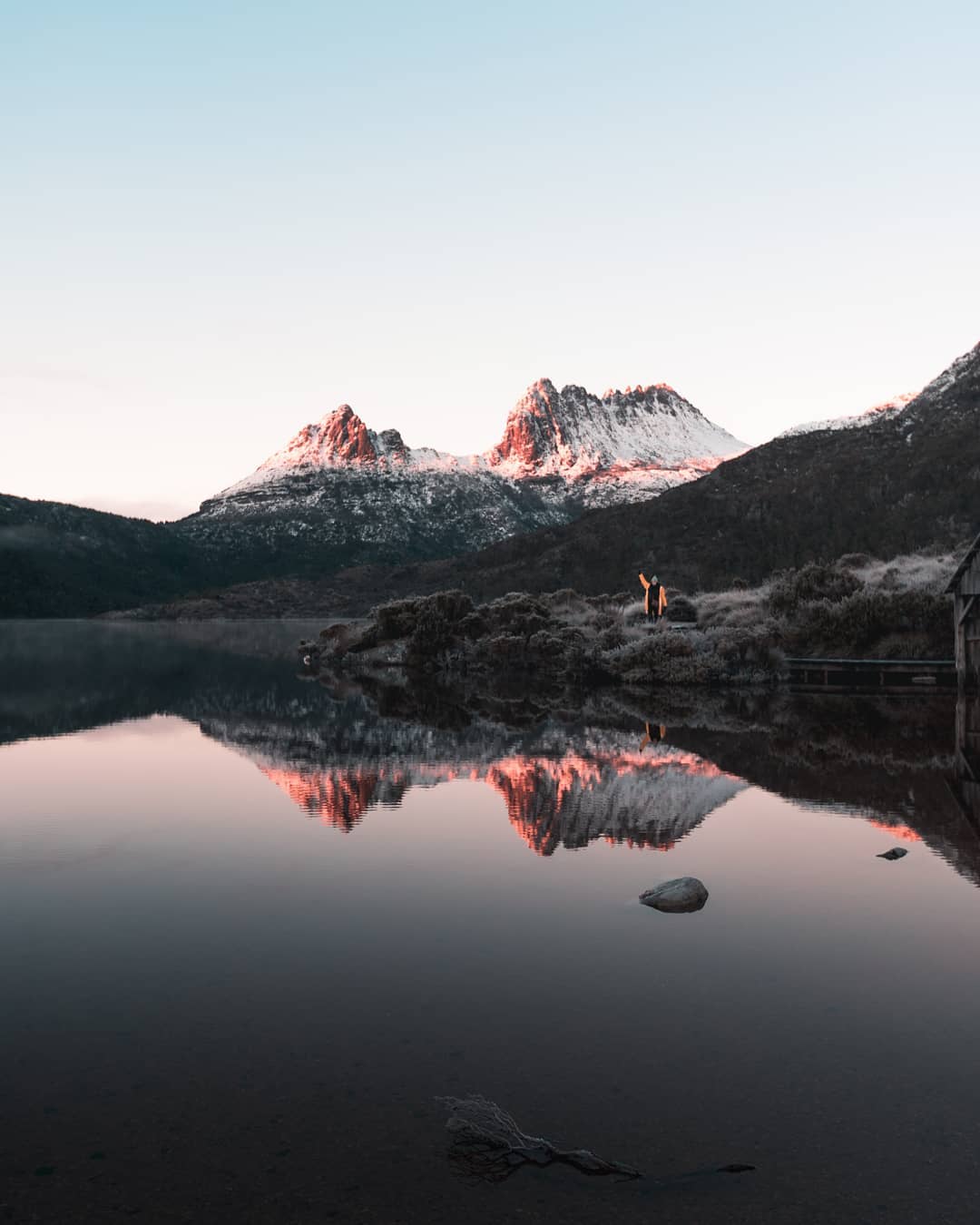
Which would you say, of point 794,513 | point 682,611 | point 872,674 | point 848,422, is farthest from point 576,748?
point 848,422

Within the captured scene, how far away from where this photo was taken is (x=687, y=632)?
42406mm

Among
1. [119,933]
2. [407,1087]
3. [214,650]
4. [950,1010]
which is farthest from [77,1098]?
[214,650]

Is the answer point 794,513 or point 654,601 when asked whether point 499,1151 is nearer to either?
point 654,601

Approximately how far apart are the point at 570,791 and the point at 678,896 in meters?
6.25

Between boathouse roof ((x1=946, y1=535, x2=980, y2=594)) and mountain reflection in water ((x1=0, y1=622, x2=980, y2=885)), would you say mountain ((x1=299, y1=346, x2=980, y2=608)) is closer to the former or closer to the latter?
boathouse roof ((x1=946, y1=535, x2=980, y2=594))

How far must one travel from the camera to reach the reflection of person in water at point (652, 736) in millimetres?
21969

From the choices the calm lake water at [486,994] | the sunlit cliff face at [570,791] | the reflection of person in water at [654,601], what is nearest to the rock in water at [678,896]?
the calm lake water at [486,994]

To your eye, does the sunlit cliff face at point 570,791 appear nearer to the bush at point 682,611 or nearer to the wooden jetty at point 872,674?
the wooden jetty at point 872,674

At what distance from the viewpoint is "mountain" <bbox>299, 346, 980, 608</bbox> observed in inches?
3310

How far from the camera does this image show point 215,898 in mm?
10453

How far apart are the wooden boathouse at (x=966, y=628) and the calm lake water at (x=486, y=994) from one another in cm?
1711

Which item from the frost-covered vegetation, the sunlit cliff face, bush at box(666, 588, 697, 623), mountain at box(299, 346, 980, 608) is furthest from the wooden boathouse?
mountain at box(299, 346, 980, 608)

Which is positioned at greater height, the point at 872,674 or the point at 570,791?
the point at 872,674

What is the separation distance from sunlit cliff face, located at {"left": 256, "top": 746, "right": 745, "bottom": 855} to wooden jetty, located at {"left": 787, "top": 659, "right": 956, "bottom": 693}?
728 inches
